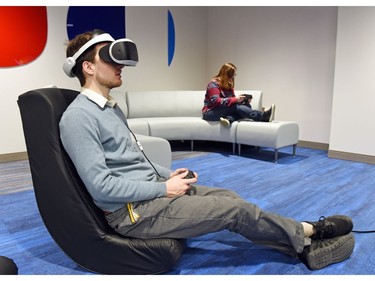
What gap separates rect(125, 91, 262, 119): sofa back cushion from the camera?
5238 mm

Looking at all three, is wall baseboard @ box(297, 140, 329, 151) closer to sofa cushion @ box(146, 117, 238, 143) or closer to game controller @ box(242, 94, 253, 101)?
game controller @ box(242, 94, 253, 101)

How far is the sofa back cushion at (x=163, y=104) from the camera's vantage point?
5238 mm

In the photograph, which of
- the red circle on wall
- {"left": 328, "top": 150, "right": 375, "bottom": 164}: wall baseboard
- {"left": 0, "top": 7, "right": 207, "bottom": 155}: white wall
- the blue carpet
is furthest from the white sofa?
the red circle on wall

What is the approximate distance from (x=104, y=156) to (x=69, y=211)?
0.34 m

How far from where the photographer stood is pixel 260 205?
8.82 feet

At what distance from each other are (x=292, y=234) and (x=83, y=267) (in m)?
1.06

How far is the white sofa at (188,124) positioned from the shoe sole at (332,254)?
2396 mm

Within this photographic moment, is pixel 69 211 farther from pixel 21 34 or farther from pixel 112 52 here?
pixel 21 34

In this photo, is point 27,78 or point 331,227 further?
point 27,78

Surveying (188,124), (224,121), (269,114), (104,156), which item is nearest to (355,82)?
(269,114)

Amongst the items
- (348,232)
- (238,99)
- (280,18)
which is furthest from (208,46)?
(348,232)

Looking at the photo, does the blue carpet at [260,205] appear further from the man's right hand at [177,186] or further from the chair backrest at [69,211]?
the man's right hand at [177,186]

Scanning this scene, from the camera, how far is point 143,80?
18.2ft

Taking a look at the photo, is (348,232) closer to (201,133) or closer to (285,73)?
(201,133)
